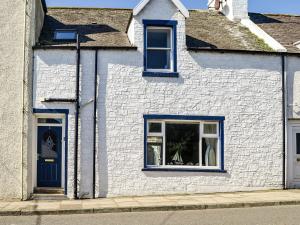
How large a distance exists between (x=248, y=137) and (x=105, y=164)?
16.3ft

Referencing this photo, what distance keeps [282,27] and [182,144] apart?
7685mm

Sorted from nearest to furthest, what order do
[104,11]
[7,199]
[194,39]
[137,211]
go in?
1. [137,211]
2. [7,199]
3. [194,39]
4. [104,11]

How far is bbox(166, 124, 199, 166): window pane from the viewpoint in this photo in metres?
17.1

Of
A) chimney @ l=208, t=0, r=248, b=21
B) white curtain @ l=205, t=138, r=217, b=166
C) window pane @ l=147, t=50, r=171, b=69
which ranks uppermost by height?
chimney @ l=208, t=0, r=248, b=21

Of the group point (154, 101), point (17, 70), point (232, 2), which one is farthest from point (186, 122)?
point (232, 2)

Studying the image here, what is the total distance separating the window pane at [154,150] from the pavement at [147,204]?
1.37 m

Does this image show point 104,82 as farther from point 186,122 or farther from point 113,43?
point 186,122

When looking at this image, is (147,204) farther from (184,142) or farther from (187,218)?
(184,142)

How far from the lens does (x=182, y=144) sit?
56.3ft

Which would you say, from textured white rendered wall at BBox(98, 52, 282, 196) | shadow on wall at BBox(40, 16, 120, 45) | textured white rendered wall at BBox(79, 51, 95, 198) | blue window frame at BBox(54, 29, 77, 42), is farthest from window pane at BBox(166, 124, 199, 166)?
blue window frame at BBox(54, 29, 77, 42)

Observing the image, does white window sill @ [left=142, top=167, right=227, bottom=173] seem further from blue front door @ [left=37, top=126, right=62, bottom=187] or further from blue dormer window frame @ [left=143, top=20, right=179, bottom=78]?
blue dormer window frame @ [left=143, top=20, right=179, bottom=78]

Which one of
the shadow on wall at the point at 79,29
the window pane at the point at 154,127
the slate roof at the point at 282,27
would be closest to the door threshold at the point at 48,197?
the window pane at the point at 154,127

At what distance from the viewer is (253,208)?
45.4 ft

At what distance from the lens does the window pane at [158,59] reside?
17.3 metres
